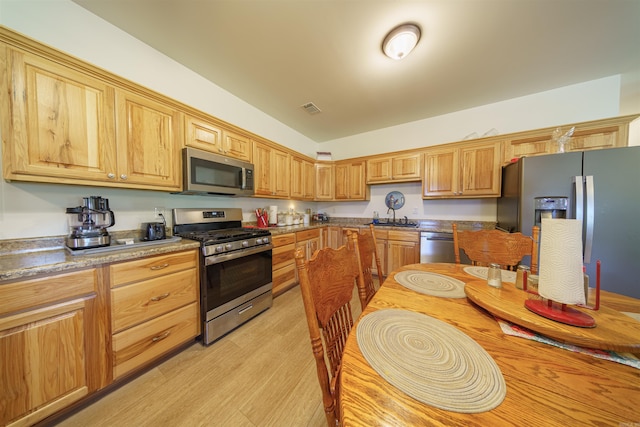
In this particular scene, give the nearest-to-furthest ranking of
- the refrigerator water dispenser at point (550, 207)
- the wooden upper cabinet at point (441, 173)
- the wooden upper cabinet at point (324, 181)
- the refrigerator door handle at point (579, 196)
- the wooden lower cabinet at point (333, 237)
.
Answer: the refrigerator door handle at point (579, 196)
the refrigerator water dispenser at point (550, 207)
the wooden upper cabinet at point (441, 173)
the wooden lower cabinet at point (333, 237)
the wooden upper cabinet at point (324, 181)

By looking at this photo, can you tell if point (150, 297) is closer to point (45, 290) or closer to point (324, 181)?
point (45, 290)

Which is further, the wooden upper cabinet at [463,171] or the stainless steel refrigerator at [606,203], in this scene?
the wooden upper cabinet at [463,171]

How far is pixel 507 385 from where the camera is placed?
0.46m

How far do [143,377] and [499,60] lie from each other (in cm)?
413

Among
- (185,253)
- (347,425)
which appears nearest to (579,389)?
(347,425)

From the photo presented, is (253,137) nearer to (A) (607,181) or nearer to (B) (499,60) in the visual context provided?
(B) (499,60)

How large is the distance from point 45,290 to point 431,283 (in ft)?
6.74

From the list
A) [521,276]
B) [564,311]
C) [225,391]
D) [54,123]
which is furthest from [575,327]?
[54,123]

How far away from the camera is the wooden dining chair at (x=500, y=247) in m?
1.33

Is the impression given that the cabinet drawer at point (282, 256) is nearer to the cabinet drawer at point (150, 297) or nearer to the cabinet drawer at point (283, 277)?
the cabinet drawer at point (283, 277)

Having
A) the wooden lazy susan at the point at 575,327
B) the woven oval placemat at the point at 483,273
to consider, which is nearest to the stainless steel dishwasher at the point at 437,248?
the woven oval placemat at the point at 483,273

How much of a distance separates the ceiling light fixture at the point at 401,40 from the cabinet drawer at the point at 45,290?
2738mm

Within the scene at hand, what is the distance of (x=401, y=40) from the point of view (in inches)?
65.3

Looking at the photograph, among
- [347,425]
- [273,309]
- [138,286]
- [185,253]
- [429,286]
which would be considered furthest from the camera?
[273,309]
